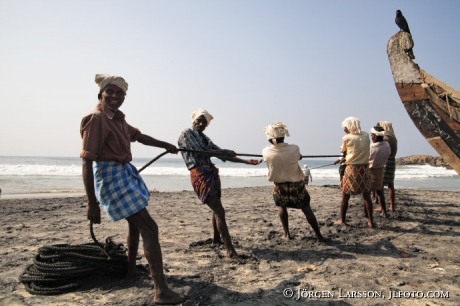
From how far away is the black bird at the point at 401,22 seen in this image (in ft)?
11.7

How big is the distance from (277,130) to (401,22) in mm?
1986

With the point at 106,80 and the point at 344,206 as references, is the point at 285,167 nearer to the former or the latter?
the point at 344,206

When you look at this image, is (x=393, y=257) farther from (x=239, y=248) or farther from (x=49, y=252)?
(x=49, y=252)

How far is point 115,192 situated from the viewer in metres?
2.74

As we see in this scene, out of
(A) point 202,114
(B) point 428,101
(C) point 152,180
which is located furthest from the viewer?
(C) point 152,180

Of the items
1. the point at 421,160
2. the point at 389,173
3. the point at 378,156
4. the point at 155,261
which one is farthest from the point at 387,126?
the point at 421,160

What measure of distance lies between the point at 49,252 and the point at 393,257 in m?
4.19

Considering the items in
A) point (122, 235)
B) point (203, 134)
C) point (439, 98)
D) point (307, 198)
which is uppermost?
point (439, 98)

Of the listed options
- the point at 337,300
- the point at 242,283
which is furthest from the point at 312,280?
the point at 242,283

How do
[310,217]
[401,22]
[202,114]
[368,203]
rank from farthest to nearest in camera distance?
1. [368,203]
2. [310,217]
3. [202,114]
4. [401,22]

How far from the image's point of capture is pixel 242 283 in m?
3.21

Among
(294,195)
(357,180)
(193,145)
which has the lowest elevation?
(294,195)

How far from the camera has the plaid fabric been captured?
2.71 m

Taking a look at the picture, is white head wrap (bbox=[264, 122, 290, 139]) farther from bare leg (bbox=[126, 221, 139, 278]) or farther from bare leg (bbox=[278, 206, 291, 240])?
bare leg (bbox=[126, 221, 139, 278])
